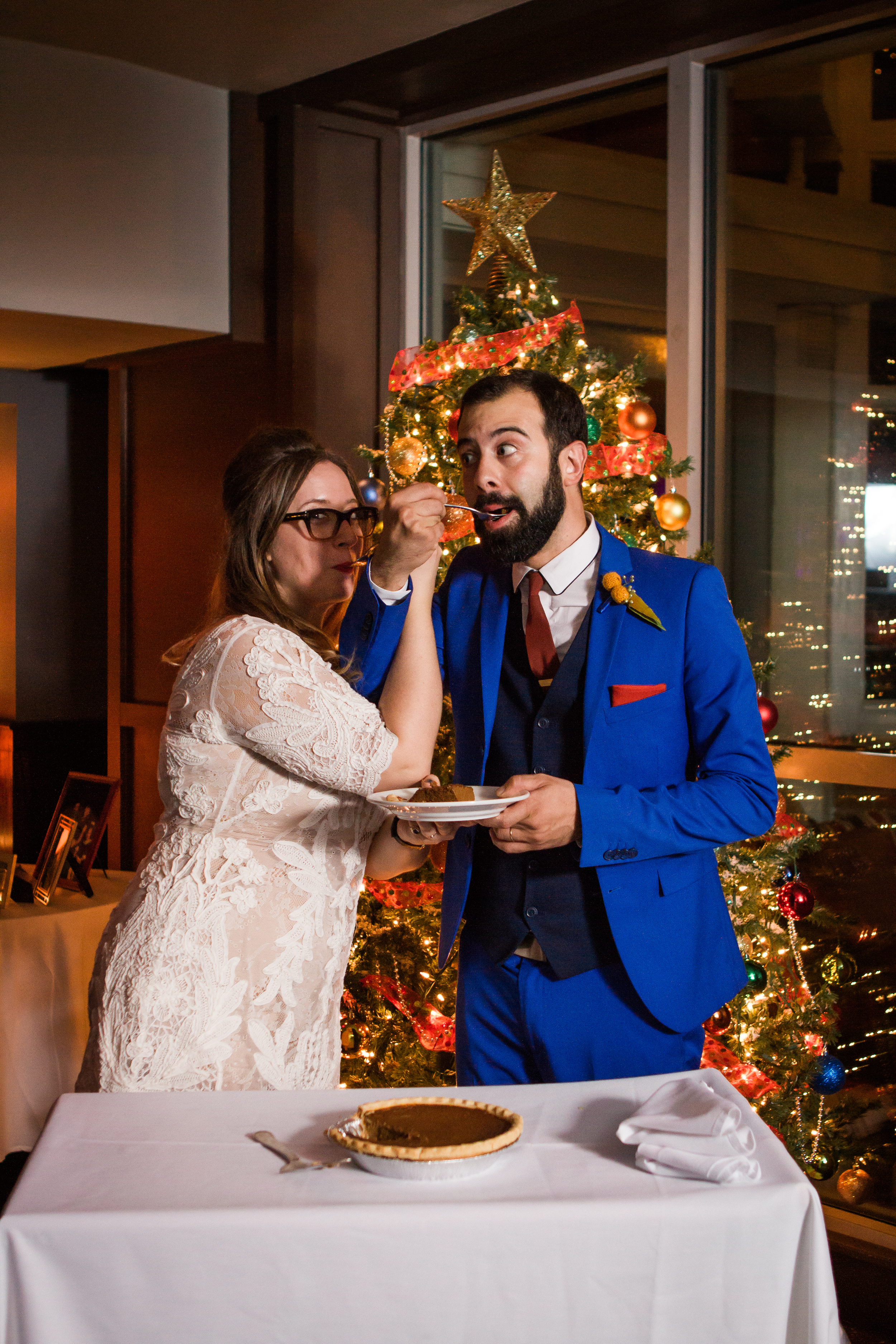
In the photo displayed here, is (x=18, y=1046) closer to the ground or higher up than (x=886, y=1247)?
higher up

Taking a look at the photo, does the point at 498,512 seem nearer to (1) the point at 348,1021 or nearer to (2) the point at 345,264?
(1) the point at 348,1021

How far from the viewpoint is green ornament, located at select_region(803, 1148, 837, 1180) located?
9.72 ft

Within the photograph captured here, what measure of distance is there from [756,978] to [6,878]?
198cm

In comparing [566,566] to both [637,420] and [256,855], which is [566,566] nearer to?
[256,855]

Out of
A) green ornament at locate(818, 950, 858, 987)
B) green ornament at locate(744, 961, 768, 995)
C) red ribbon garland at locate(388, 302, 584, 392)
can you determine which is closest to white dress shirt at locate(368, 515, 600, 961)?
red ribbon garland at locate(388, 302, 584, 392)

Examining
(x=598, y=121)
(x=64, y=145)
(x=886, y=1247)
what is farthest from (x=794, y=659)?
(x=64, y=145)

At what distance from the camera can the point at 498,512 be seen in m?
1.92

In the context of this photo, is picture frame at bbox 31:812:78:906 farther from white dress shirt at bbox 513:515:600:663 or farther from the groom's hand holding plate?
the groom's hand holding plate

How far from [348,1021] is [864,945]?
1.45 metres

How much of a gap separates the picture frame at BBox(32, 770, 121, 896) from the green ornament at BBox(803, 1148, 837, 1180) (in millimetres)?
2013

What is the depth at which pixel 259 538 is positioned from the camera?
6.48 ft

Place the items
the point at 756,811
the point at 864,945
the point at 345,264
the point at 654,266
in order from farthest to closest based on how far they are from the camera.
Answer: the point at 345,264 → the point at 654,266 → the point at 864,945 → the point at 756,811

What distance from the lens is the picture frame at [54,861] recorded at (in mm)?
3293

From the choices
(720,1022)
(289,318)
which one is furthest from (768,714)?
(289,318)
